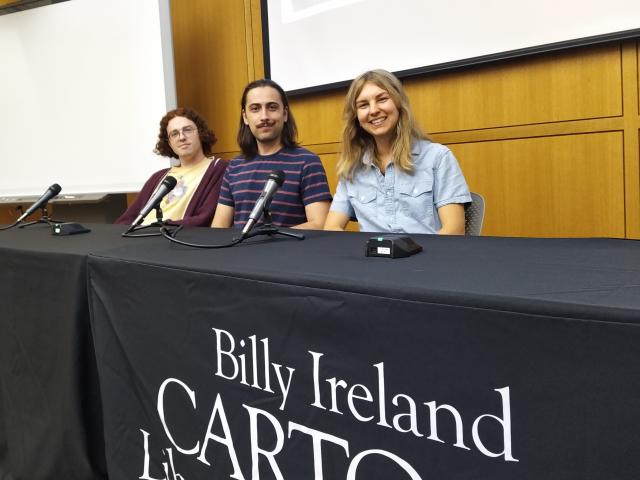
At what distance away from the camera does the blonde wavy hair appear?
153 cm

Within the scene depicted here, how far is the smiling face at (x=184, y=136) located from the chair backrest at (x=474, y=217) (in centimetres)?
131

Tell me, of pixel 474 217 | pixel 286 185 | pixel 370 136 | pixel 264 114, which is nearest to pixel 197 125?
pixel 264 114

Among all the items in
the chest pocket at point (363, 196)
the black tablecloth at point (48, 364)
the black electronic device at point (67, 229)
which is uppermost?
the chest pocket at point (363, 196)

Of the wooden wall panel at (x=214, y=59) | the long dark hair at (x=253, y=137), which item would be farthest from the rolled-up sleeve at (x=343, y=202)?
the wooden wall panel at (x=214, y=59)

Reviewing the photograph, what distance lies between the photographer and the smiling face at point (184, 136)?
2.31 m

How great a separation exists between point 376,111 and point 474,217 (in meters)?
0.43

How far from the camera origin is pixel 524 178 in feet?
7.04

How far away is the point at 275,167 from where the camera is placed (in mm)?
1827

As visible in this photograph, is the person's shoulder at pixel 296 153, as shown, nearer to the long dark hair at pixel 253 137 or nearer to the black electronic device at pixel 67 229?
the long dark hair at pixel 253 137

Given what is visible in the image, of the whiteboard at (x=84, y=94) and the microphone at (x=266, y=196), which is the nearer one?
the microphone at (x=266, y=196)

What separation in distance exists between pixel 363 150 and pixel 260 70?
1.53 metres

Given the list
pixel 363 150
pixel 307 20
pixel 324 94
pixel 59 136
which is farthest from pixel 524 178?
pixel 59 136

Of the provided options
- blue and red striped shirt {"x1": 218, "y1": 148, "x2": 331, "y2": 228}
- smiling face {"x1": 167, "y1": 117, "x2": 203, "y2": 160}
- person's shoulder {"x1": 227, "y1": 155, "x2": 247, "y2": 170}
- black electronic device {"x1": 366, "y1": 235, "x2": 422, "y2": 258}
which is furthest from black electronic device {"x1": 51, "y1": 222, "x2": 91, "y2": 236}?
smiling face {"x1": 167, "y1": 117, "x2": 203, "y2": 160}

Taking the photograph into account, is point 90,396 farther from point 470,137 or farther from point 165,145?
point 470,137
